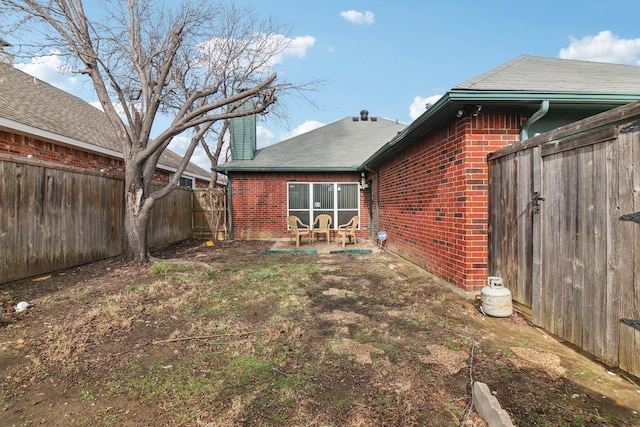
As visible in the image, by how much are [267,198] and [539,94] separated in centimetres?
845

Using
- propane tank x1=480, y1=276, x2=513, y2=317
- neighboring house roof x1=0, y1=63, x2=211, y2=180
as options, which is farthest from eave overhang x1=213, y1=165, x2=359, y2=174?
propane tank x1=480, y1=276, x2=513, y2=317

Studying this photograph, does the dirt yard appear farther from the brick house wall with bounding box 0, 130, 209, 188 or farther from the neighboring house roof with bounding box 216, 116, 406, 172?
the neighboring house roof with bounding box 216, 116, 406, 172

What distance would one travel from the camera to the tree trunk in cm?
596

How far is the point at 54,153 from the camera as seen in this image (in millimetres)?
7102

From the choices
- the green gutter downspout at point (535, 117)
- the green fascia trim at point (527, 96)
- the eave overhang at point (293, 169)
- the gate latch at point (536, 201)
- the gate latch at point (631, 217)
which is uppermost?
the eave overhang at point (293, 169)

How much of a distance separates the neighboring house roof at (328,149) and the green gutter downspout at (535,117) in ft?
20.9

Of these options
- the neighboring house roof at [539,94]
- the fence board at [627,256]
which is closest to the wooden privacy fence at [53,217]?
the neighboring house roof at [539,94]

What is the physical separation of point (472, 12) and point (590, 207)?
21.5ft

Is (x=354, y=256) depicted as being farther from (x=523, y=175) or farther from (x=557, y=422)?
(x=557, y=422)

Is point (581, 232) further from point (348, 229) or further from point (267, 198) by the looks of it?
point (267, 198)

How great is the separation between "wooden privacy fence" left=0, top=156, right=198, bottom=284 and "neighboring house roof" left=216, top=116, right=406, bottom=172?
4.43 m

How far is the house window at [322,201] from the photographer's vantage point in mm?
10500

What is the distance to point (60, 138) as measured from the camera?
22.6ft

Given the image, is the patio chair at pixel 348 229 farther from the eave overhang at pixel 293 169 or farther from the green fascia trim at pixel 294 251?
the eave overhang at pixel 293 169
